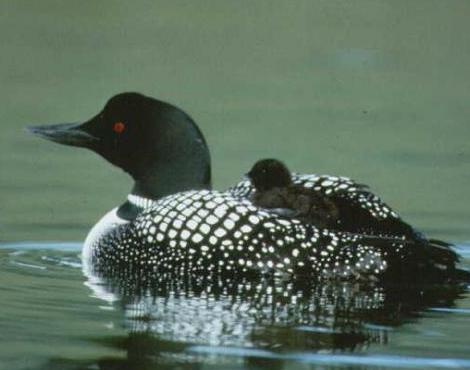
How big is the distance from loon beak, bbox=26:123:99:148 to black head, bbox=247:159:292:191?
0.93 m

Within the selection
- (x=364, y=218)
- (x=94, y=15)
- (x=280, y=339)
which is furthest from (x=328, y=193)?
(x=94, y=15)

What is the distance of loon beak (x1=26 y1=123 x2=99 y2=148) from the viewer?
8.72 m

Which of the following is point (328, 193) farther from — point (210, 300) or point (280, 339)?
point (280, 339)

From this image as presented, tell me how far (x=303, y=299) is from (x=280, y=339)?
830mm

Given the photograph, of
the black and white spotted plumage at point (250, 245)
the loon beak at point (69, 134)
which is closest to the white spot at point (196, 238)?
the black and white spotted plumage at point (250, 245)

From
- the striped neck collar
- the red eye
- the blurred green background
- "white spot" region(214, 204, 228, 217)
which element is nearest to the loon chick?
"white spot" region(214, 204, 228, 217)

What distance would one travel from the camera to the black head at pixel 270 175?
813cm

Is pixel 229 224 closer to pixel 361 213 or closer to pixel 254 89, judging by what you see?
pixel 361 213

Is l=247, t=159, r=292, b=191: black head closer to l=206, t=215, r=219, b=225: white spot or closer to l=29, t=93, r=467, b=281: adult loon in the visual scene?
l=29, t=93, r=467, b=281: adult loon

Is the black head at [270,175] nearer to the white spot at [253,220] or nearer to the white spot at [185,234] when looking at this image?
the white spot at [253,220]

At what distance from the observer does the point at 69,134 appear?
8.73 m

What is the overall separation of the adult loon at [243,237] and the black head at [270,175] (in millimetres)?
90

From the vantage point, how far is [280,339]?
671cm

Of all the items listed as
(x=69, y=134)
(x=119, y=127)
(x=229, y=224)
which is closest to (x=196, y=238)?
(x=229, y=224)
